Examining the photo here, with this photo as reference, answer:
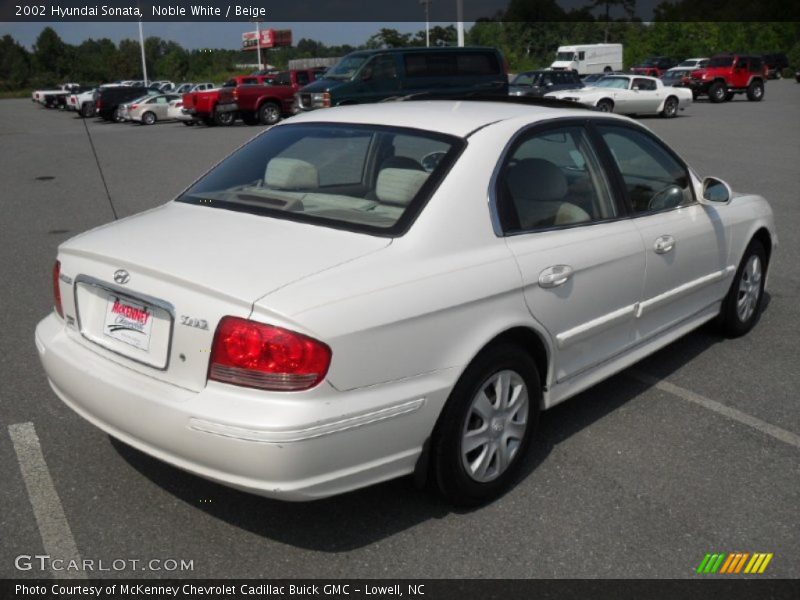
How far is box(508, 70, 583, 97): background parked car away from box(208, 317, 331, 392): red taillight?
27720 mm

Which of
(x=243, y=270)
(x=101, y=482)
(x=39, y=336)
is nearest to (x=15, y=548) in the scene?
(x=101, y=482)

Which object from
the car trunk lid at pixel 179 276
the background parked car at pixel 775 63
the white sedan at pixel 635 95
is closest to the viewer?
the car trunk lid at pixel 179 276

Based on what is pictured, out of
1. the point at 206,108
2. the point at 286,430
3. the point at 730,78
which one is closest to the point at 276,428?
the point at 286,430

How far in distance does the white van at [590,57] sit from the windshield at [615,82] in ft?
86.6

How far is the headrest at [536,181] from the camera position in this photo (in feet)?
12.0

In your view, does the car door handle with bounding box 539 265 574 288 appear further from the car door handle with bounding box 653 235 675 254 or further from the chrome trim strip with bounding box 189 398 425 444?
the chrome trim strip with bounding box 189 398 425 444

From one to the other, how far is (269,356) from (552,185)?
1741mm

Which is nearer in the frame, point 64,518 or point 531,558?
point 531,558

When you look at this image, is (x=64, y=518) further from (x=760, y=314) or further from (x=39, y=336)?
(x=760, y=314)

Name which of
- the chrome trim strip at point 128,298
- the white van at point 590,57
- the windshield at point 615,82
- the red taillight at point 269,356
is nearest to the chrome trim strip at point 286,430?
the red taillight at point 269,356

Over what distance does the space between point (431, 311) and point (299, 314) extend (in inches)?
21.3

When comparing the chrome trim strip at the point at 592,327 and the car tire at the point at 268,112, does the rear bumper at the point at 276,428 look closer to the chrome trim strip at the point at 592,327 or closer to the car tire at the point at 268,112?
the chrome trim strip at the point at 592,327

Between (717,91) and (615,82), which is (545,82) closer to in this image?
(615,82)

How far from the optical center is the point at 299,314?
2.74m
